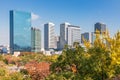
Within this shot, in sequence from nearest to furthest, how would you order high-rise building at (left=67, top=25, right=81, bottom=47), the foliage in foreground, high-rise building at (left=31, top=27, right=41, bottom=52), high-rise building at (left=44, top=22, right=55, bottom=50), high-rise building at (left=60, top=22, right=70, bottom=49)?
the foliage in foreground, high-rise building at (left=31, top=27, right=41, bottom=52), high-rise building at (left=67, top=25, right=81, bottom=47), high-rise building at (left=60, top=22, right=70, bottom=49), high-rise building at (left=44, top=22, right=55, bottom=50)

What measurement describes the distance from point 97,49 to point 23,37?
143392 millimetres

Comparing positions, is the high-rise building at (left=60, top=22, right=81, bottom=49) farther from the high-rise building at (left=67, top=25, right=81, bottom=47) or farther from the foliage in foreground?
the foliage in foreground

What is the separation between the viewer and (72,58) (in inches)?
685

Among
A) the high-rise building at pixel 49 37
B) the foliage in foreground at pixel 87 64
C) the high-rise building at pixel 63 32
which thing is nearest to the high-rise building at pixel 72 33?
the high-rise building at pixel 63 32

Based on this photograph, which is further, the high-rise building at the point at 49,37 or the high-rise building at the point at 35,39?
the high-rise building at the point at 49,37

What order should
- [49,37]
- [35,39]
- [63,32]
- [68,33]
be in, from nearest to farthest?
[35,39] < [68,33] < [63,32] < [49,37]

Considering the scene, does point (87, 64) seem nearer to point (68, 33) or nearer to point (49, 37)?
point (68, 33)

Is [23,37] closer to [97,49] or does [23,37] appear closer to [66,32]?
[66,32]

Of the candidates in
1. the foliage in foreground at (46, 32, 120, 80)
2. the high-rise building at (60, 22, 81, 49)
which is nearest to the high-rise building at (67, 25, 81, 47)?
the high-rise building at (60, 22, 81, 49)

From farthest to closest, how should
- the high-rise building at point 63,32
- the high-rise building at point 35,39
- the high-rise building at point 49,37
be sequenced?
1. the high-rise building at point 49,37
2. the high-rise building at point 63,32
3. the high-rise building at point 35,39

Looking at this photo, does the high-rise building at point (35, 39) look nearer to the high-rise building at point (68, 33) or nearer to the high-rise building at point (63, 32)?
the high-rise building at point (68, 33)

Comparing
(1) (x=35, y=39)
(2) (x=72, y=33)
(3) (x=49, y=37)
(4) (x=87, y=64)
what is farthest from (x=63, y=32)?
(4) (x=87, y=64)

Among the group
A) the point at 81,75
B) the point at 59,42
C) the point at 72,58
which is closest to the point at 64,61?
the point at 72,58

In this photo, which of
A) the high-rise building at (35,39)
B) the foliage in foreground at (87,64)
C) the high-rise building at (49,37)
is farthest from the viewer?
the high-rise building at (49,37)
